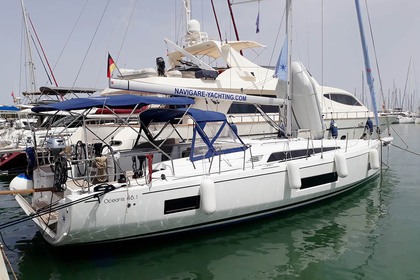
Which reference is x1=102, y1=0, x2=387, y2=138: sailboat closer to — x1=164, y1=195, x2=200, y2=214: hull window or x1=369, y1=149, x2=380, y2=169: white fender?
x1=369, y1=149, x2=380, y2=169: white fender

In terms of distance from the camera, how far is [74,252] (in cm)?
655

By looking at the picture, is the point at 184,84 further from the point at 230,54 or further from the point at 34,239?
the point at 34,239

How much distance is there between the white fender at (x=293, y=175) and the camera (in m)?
8.09

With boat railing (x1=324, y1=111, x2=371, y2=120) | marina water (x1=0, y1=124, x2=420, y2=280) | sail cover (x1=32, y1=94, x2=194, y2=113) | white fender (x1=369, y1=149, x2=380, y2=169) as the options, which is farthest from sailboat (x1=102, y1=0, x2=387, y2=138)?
sail cover (x1=32, y1=94, x2=194, y2=113)

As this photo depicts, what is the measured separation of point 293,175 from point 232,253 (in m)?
2.42

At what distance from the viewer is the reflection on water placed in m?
5.92

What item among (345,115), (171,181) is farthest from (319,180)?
(345,115)

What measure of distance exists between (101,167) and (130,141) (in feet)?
15.9

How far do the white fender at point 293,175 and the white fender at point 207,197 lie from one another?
2.17 metres

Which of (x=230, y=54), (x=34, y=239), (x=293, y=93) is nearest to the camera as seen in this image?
(x=34, y=239)

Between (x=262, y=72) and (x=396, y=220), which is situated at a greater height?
(x=262, y=72)

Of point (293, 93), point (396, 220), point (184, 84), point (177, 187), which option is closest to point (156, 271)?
point (177, 187)

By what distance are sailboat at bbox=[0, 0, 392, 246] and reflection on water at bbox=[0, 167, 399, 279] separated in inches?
13.0

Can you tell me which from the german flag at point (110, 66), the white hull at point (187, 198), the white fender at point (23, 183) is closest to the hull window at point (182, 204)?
the white hull at point (187, 198)
